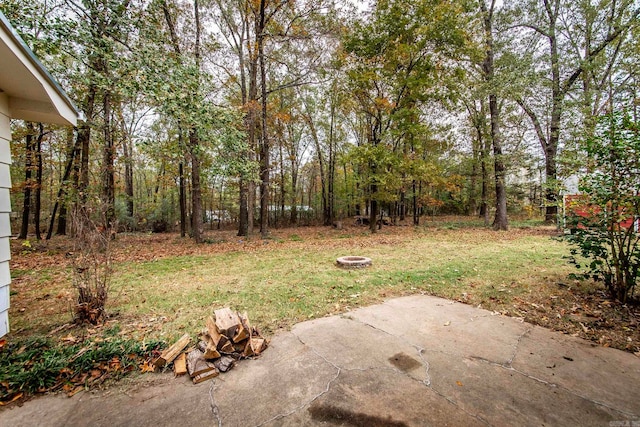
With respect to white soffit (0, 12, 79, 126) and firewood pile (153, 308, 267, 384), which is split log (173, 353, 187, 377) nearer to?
firewood pile (153, 308, 267, 384)

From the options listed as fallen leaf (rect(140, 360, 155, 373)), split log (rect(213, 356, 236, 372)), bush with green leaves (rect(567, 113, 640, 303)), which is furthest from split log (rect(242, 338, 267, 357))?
bush with green leaves (rect(567, 113, 640, 303))

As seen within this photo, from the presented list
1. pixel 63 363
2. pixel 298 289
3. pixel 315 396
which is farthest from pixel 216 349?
pixel 298 289

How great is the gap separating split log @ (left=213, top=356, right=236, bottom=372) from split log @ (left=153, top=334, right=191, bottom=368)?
1.25 ft

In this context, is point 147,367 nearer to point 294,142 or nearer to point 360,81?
point 360,81

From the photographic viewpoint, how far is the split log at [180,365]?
2.15 meters

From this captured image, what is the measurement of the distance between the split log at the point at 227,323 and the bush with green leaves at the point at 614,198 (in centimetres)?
416

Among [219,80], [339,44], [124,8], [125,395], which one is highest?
[339,44]

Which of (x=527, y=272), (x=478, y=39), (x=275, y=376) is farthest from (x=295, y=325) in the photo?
(x=478, y=39)

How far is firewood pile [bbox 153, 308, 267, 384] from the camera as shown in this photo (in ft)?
7.09

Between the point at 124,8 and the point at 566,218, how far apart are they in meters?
9.48

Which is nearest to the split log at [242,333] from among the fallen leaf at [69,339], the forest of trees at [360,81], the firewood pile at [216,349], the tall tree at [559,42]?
the firewood pile at [216,349]

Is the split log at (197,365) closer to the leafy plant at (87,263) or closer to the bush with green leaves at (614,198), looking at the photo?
the leafy plant at (87,263)

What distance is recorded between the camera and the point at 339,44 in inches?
411

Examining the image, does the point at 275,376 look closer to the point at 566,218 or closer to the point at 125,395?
the point at 125,395
